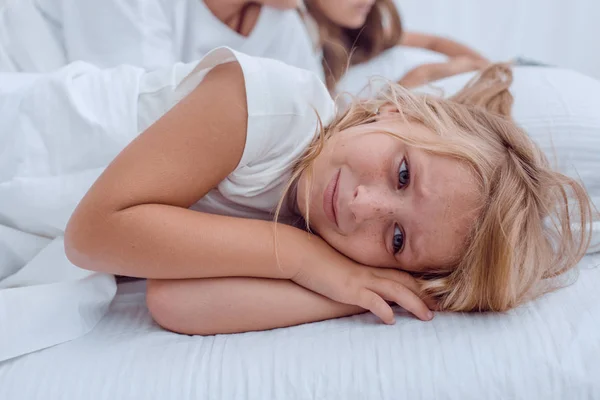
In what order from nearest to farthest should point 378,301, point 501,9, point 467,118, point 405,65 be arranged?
point 378,301
point 467,118
point 405,65
point 501,9

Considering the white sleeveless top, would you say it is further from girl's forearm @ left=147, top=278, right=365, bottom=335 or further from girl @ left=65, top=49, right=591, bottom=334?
girl's forearm @ left=147, top=278, right=365, bottom=335

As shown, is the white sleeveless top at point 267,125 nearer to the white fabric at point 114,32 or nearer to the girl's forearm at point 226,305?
the girl's forearm at point 226,305

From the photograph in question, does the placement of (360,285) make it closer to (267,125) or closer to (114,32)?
(267,125)

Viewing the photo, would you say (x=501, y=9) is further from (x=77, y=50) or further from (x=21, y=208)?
(x=21, y=208)

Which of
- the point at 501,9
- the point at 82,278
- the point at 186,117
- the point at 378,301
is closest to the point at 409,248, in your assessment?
the point at 378,301

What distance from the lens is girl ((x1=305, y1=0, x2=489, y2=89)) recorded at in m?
1.47

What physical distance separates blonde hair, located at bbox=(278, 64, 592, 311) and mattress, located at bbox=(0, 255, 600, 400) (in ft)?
0.15

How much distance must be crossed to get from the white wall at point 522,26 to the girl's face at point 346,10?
0.42 m

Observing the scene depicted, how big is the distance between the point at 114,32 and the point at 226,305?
0.67m

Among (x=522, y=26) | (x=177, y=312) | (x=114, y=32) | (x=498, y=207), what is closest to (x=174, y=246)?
(x=177, y=312)

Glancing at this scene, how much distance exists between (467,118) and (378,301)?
30cm

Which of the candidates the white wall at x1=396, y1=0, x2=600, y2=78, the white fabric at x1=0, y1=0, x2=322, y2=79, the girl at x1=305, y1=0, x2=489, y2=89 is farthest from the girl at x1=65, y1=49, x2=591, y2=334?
the white wall at x1=396, y1=0, x2=600, y2=78

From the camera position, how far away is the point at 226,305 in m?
0.79

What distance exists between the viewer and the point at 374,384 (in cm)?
70
